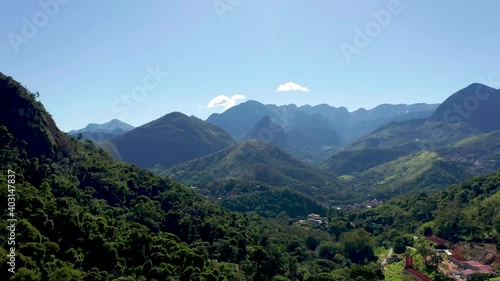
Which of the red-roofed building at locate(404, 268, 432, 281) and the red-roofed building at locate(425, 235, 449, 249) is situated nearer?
the red-roofed building at locate(404, 268, 432, 281)

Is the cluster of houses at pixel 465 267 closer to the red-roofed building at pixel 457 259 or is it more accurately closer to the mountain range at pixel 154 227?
the red-roofed building at pixel 457 259

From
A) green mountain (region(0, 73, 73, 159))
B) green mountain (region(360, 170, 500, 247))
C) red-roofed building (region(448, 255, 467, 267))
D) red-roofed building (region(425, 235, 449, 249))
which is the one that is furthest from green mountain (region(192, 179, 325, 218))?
green mountain (region(0, 73, 73, 159))

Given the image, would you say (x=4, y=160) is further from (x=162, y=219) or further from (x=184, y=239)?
(x=184, y=239)

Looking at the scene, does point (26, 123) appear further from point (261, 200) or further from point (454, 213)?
point (261, 200)

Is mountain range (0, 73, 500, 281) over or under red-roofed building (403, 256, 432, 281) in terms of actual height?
over

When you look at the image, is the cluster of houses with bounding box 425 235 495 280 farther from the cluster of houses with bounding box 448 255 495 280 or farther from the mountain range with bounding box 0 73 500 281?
the mountain range with bounding box 0 73 500 281

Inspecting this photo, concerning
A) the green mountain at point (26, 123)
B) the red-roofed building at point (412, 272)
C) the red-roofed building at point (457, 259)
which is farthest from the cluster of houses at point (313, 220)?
the green mountain at point (26, 123)

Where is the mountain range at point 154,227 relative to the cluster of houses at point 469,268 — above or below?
above

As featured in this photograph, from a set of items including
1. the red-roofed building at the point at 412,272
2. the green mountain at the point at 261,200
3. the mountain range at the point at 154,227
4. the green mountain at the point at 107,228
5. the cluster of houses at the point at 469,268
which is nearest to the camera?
the green mountain at the point at 107,228

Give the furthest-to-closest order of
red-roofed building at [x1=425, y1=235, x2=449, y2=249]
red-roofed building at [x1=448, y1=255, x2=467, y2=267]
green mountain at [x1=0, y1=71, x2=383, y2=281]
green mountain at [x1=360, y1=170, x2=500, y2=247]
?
red-roofed building at [x1=425, y1=235, x2=449, y2=249], green mountain at [x1=360, y1=170, x2=500, y2=247], red-roofed building at [x1=448, y1=255, x2=467, y2=267], green mountain at [x1=0, y1=71, x2=383, y2=281]

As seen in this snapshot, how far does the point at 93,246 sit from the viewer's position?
44.5 metres

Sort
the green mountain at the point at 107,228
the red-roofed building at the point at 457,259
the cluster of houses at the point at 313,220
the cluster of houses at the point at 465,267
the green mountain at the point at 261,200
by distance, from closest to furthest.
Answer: the green mountain at the point at 107,228, the cluster of houses at the point at 465,267, the red-roofed building at the point at 457,259, the cluster of houses at the point at 313,220, the green mountain at the point at 261,200

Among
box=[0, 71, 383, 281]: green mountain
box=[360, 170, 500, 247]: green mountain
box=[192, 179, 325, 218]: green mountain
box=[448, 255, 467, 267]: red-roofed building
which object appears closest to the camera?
box=[0, 71, 383, 281]: green mountain

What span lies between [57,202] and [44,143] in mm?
26430
